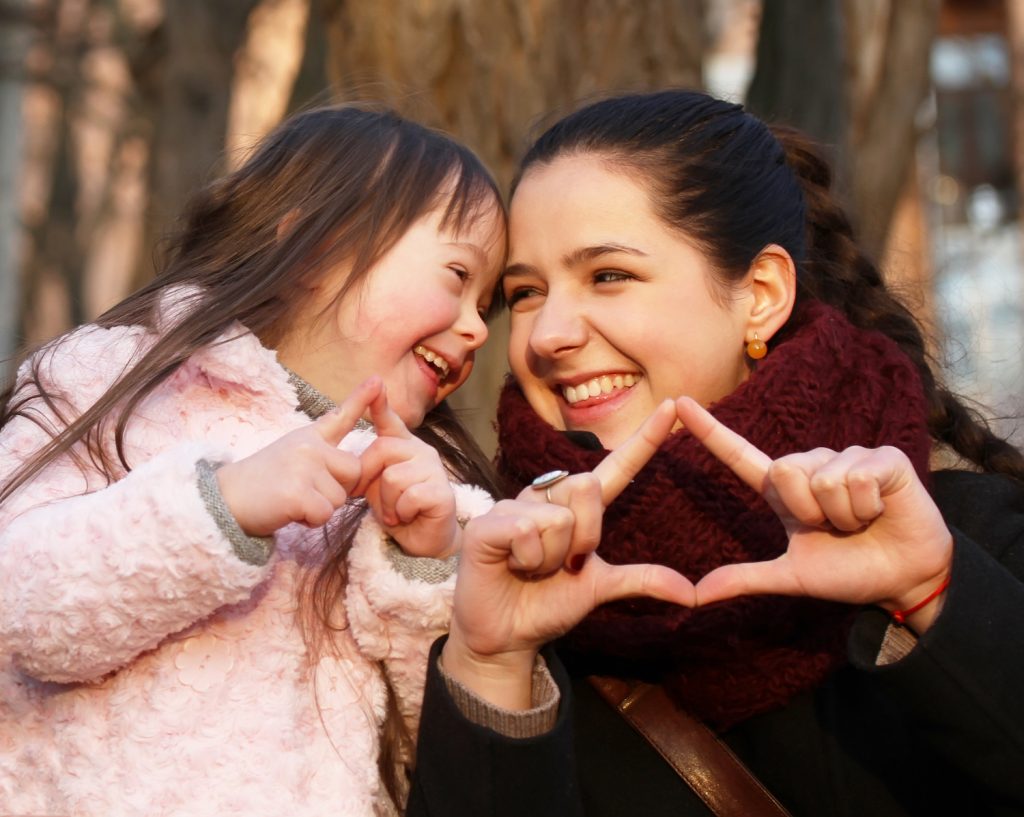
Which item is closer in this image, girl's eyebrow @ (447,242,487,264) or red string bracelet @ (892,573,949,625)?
red string bracelet @ (892,573,949,625)

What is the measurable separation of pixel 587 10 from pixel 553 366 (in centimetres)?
183

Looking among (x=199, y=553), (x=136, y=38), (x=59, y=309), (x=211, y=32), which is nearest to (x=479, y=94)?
(x=199, y=553)

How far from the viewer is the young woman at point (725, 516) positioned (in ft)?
6.98

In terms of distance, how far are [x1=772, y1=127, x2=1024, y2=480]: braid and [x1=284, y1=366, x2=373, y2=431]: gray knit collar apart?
37.2 inches

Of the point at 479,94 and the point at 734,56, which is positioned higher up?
the point at 479,94

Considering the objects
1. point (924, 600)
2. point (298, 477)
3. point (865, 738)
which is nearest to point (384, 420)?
point (298, 477)

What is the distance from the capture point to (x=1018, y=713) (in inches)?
84.0

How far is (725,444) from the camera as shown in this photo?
2178mm

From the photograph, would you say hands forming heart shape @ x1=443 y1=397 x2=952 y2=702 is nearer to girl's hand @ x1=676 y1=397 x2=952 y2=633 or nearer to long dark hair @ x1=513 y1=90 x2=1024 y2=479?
girl's hand @ x1=676 y1=397 x2=952 y2=633

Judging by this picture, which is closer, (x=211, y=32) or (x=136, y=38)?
(x=211, y=32)

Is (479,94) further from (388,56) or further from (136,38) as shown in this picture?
(136,38)

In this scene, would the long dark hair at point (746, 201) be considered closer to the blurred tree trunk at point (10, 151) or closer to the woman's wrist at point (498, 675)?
the woman's wrist at point (498, 675)

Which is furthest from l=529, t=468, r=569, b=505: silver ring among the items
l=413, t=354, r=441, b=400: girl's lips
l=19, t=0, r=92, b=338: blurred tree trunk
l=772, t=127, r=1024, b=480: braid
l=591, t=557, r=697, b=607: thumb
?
l=19, t=0, r=92, b=338: blurred tree trunk

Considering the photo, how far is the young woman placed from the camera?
2.13 m
